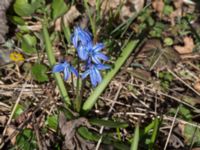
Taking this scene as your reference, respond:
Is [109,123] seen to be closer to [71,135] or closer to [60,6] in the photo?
[71,135]

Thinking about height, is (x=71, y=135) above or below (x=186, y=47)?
below

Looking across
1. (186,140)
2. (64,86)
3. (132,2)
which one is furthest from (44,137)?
(132,2)

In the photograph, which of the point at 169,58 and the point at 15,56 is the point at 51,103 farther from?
the point at 169,58

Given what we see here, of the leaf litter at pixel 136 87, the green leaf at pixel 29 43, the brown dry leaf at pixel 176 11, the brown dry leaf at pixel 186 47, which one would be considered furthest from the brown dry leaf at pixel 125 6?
the green leaf at pixel 29 43

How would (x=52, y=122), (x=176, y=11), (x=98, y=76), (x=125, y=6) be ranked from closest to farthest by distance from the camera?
(x=98, y=76) < (x=52, y=122) < (x=125, y=6) < (x=176, y=11)

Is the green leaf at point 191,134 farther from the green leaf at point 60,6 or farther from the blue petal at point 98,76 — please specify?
the green leaf at point 60,6

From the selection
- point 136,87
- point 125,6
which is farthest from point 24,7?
point 136,87
